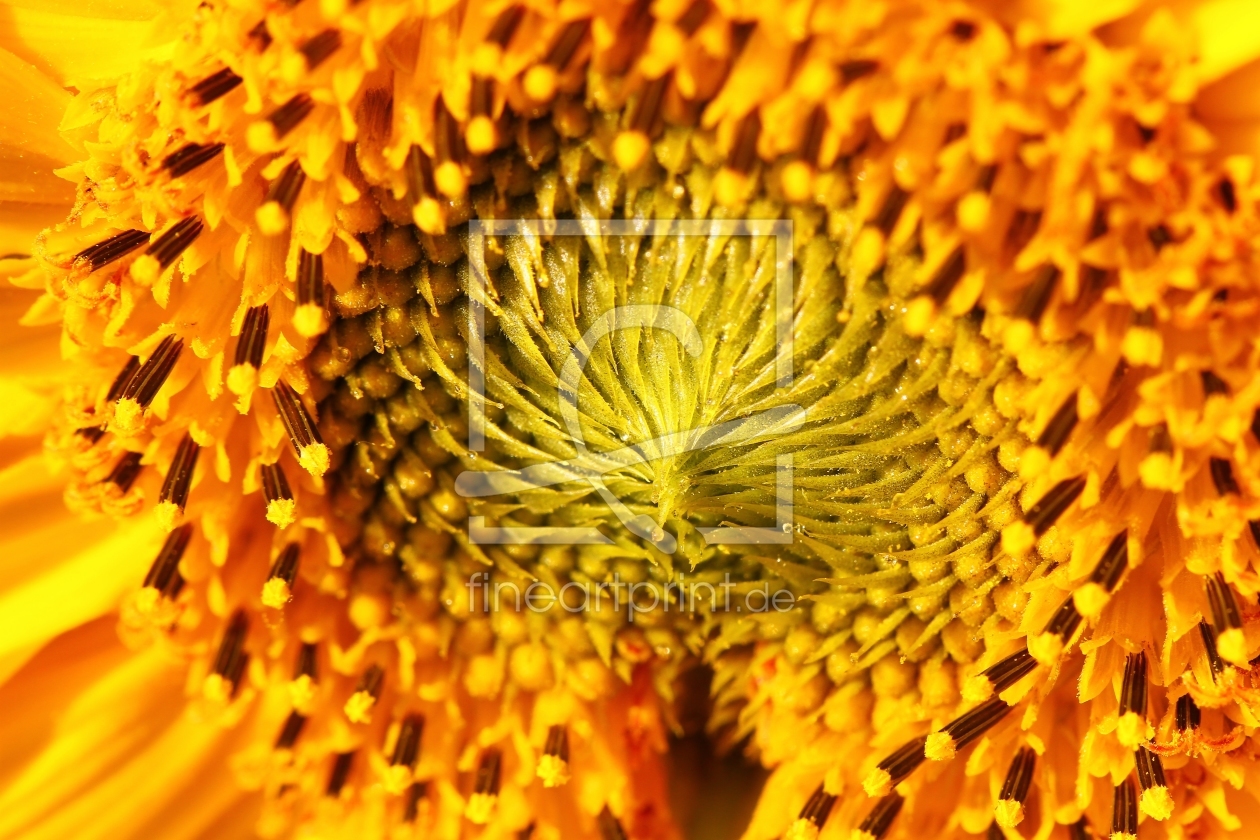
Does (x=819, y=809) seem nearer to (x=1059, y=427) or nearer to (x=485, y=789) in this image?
(x=485, y=789)

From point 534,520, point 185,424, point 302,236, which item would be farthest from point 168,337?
point 534,520

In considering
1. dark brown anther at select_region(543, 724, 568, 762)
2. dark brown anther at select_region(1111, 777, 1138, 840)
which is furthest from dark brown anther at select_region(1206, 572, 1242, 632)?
dark brown anther at select_region(543, 724, 568, 762)

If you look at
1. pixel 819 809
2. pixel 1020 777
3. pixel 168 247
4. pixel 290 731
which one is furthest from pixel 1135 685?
pixel 168 247

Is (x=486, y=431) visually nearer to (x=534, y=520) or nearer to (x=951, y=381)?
(x=534, y=520)

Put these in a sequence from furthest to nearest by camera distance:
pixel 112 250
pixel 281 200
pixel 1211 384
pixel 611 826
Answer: pixel 611 826, pixel 112 250, pixel 281 200, pixel 1211 384

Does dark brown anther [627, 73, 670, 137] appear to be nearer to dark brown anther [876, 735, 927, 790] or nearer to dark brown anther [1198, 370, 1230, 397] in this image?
dark brown anther [1198, 370, 1230, 397]
